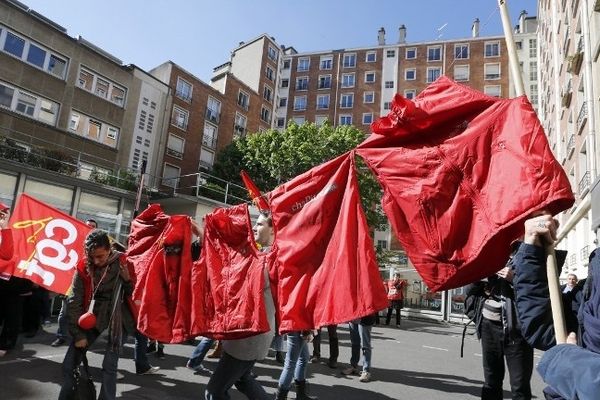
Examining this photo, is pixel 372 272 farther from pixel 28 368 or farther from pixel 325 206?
pixel 28 368

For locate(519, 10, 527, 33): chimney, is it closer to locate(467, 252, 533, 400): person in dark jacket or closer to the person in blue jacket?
locate(467, 252, 533, 400): person in dark jacket

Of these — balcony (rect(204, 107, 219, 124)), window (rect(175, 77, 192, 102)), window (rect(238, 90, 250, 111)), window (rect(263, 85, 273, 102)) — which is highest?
window (rect(263, 85, 273, 102))

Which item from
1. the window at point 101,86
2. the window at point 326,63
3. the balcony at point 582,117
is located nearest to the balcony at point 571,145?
the balcony at point 582,117

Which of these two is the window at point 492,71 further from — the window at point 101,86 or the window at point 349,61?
the window at point 101,86

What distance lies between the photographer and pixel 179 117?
112 feet

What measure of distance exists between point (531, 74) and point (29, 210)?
52.4 meters

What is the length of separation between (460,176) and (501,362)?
2.57 meters

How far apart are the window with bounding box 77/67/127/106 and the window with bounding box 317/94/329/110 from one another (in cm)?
2804

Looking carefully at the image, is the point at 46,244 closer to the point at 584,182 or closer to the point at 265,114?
the point at 584,182

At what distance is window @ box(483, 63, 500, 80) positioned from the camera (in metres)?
46.2

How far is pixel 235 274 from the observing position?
374 cm

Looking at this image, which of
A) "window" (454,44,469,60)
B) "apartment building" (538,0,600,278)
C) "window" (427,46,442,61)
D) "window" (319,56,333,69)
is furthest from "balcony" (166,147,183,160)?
"window" (454,44,469,60)

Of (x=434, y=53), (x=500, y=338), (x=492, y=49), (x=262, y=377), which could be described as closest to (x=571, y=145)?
(x=262, y=377)

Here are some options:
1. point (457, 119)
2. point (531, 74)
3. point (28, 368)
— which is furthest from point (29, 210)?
point (531, 74)
